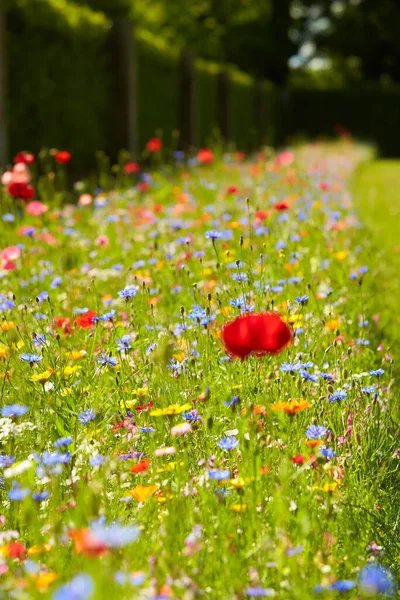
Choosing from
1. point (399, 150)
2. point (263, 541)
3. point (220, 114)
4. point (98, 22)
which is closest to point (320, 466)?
point (263, 541)

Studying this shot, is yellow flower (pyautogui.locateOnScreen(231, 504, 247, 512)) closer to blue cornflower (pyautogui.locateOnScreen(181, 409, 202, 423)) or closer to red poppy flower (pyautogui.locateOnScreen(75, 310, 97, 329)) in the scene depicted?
blue cornflower (pyautogui.locateOnScreen(181, 409, 202, 423))

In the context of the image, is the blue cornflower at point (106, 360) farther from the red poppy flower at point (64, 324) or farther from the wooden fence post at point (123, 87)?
the wooden fence post at point (123, 87)

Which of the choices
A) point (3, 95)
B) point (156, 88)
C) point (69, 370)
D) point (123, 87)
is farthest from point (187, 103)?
point (69, 370)

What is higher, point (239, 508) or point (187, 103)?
point (239, 508)

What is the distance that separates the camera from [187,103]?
15.6 metres

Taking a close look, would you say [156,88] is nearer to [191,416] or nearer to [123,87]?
[123,87]

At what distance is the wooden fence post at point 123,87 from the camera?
10.9 m

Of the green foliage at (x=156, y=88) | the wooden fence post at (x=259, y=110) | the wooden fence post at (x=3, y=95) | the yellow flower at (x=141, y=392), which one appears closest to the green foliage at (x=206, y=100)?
→ the green foliage at (x=156, y=88)

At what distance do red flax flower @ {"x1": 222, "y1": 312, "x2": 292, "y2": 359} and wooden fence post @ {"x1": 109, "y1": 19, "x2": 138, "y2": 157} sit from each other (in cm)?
961

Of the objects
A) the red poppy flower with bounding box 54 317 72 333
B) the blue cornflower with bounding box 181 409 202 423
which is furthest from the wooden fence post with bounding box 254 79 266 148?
the blue cornflower with bounding box 181 409 202 423

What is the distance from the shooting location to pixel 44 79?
28.8 feet

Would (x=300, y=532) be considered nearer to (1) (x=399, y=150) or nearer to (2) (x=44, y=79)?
(2) (x=44, y=79)

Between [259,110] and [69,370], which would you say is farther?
[259,110]

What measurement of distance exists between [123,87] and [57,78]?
2067 mm
